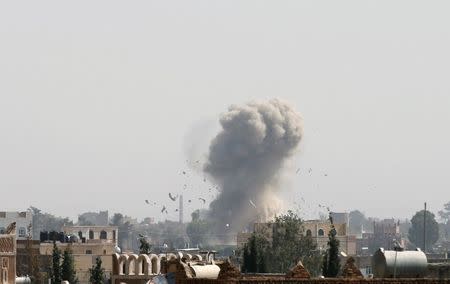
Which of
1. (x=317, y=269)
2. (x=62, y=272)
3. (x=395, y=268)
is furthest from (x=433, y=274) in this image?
(x=317, y=269)

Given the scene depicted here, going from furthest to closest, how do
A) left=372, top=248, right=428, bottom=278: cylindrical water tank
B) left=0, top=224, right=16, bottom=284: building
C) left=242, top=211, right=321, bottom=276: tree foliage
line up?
left=242, top=211, right=321, bottom=276: tree foliage → left=0, top=224, right=16, bottom=284: building → left=372, top=248, right=428, bottom=278: cylindrical water tank

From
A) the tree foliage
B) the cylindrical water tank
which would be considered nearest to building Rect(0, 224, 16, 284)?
the tree foliage

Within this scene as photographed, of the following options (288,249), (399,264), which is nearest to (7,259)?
(288,249)

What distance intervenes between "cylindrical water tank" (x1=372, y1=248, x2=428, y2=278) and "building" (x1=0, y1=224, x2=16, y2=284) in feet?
318

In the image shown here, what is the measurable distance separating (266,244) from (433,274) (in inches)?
4434

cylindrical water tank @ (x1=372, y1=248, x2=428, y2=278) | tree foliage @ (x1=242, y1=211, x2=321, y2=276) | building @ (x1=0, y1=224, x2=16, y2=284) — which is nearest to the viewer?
cylindrical water tank @ (x1=372, y1=248, x2=428, y2=278)

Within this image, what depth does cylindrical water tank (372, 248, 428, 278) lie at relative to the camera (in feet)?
185

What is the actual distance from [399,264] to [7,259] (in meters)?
102

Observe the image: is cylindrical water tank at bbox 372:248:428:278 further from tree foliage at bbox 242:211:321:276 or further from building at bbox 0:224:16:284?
tree foliage at bbox 242:211:321:276

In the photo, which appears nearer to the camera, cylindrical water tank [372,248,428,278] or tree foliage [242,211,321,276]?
cylindrical water tank [372,248,428,278]

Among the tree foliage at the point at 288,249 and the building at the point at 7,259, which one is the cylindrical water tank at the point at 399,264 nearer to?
the building at the point at 7,259

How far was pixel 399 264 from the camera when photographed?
185 feet

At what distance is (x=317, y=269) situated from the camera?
167 m

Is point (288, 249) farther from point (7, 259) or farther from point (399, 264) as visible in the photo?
point (399, 264)
